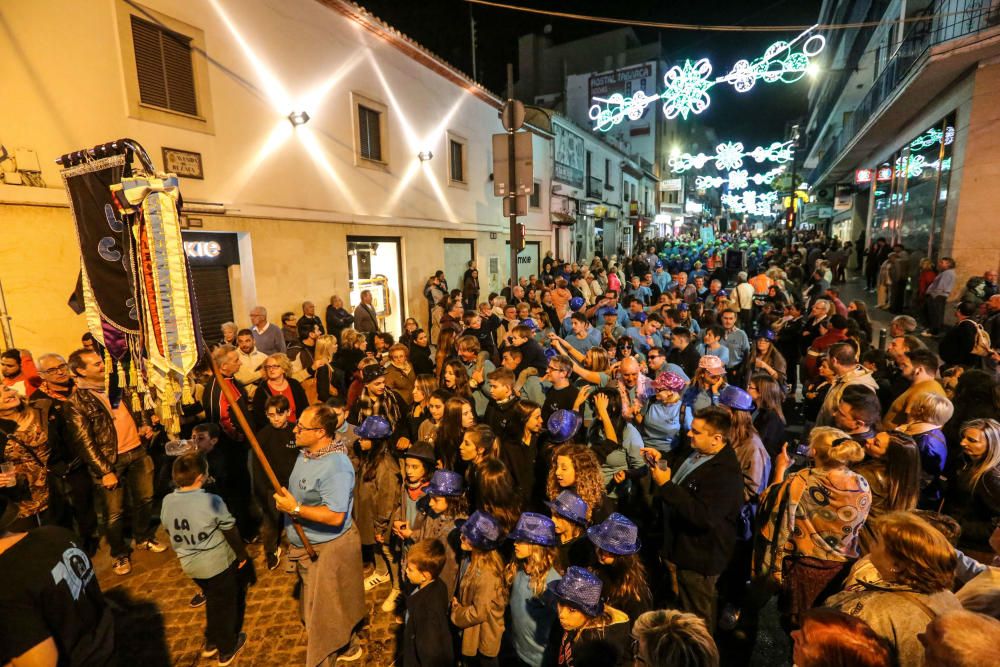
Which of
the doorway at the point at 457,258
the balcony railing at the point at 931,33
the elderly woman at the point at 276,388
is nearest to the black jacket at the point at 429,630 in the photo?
the elderly woman at the point at 276,388

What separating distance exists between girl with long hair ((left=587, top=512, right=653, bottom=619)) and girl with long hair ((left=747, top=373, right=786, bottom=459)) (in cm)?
247

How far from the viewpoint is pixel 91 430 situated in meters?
4.60

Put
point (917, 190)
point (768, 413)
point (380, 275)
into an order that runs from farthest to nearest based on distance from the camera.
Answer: point (917, 190) < point (380, 275) < point (768, 413)

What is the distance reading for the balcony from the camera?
2761 centimetres

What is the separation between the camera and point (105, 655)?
2465 mm

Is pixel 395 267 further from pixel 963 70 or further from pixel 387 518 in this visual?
pixel 963 70

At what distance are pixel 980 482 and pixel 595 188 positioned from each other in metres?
27.0

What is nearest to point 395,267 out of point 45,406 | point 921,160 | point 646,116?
point 45,406

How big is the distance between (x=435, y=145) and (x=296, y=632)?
13.3m

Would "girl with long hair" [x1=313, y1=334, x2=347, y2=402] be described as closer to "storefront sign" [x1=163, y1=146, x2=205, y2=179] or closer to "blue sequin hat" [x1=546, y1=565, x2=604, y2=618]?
"storefront sign" [x1=163, y1=146, x2=205, y2=179]

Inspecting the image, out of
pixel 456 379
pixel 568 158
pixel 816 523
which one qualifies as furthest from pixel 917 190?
pixel 456 379

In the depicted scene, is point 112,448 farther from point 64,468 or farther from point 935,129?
point 935,129

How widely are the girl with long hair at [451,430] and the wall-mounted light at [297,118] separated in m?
8.22

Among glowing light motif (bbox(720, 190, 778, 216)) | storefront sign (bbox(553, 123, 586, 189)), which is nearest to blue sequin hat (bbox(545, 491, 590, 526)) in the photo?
storefront sign (bbox(553, 123, 586, 189))
